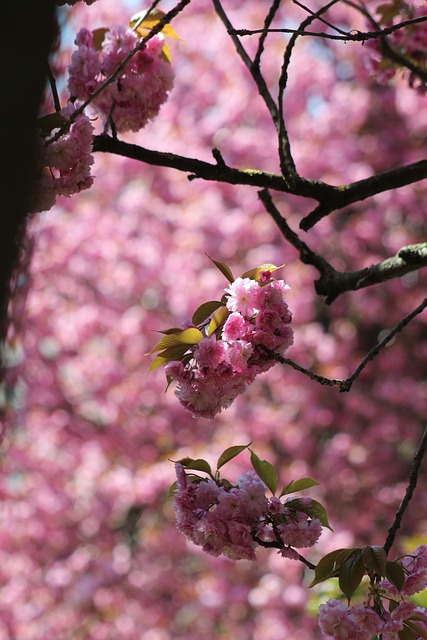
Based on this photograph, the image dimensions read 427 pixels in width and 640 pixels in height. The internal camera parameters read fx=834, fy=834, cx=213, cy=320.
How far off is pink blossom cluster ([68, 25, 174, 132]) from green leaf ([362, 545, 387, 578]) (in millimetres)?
960

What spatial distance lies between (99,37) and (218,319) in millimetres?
771

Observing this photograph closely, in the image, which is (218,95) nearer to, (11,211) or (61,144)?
(61,144)

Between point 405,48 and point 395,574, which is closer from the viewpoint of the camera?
point 395,574

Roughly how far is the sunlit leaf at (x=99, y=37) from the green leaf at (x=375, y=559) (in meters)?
1.17

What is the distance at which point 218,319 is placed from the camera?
136cm

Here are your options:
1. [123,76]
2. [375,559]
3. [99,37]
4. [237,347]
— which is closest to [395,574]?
[375,559]

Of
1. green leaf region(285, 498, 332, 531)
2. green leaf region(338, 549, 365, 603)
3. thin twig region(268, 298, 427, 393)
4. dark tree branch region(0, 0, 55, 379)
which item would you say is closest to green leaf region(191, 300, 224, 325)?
thin twig region(268, 298, 427, 393)

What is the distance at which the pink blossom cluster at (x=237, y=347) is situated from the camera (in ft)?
4.36

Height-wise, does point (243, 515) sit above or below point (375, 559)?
above

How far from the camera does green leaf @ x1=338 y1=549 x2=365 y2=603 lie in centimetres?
117

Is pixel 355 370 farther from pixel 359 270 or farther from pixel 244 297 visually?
pixel 359 270

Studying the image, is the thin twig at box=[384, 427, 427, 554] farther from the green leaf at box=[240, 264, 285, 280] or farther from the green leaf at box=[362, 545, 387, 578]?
the green leaf at box=[240, 264, 285, 280]

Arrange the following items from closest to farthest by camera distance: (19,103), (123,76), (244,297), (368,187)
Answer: (19,103)
(244,297)
(368,187)
(123,76)

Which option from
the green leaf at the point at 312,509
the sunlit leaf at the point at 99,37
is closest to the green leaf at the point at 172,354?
the green leaf at the point at 312,509
